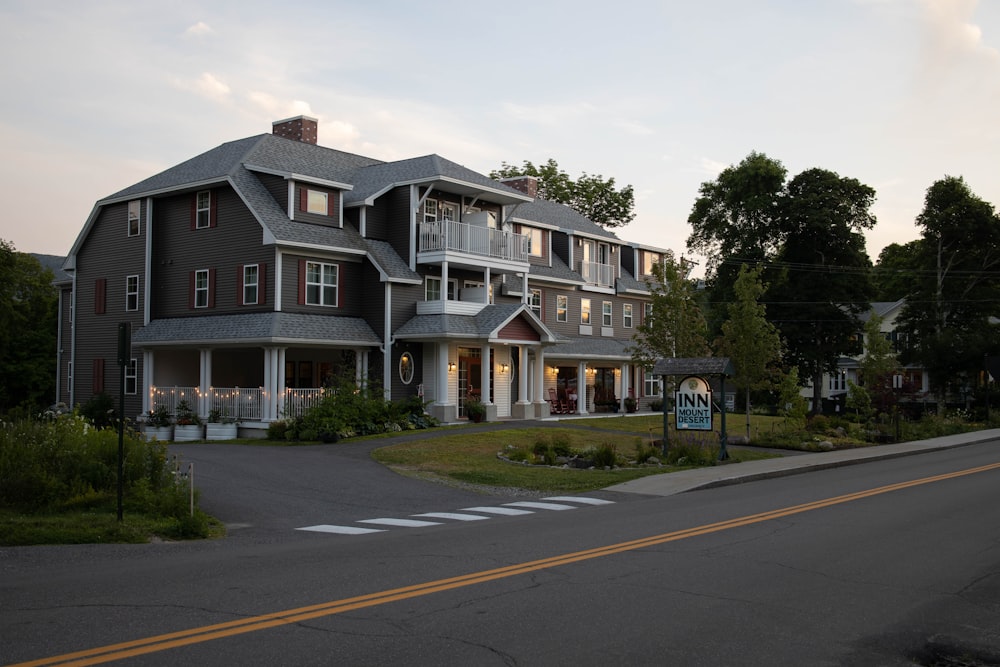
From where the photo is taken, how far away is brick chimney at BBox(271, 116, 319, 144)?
37750mm

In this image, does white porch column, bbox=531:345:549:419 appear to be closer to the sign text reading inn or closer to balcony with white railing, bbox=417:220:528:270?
balcony with white railing, bbox=417:220:528:270

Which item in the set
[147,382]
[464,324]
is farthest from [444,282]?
[147,382]

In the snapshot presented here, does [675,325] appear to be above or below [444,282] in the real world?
below

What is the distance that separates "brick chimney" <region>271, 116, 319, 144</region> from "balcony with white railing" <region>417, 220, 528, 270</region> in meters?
7.65

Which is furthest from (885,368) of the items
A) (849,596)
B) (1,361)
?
(1,361)

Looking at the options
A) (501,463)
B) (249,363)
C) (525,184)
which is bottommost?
(501,463)

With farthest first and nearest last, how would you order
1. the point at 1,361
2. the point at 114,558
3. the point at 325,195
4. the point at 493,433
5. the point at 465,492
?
the point at 1,361 < the point at 325,195 < the point at 493,433 < the point at 465,492 < the point at 114,558

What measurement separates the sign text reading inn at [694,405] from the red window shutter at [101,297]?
24.4 metres

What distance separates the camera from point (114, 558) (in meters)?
10.1

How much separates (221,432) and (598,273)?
22353mm

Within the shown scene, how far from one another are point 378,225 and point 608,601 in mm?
28226

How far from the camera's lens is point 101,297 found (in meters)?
36.2

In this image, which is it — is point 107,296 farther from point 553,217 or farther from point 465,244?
point 553,217

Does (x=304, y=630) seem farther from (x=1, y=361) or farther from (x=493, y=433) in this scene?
(x=1, y=361)
